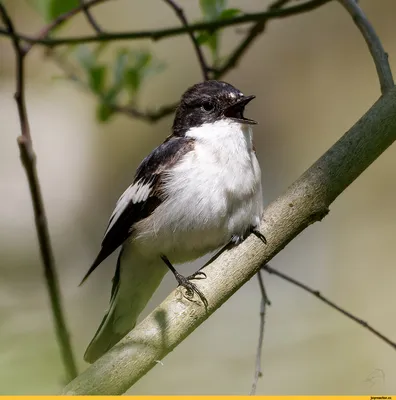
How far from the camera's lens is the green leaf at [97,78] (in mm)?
2984

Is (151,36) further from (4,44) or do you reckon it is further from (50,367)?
(4,44)

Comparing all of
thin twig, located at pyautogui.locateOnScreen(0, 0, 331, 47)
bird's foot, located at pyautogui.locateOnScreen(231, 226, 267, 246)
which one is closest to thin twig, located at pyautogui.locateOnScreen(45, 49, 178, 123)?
thin twig, located at pyautogui.locateOnScreen(0, 0, 331, 47)

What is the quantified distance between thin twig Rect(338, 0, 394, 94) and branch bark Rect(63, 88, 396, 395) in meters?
0.09

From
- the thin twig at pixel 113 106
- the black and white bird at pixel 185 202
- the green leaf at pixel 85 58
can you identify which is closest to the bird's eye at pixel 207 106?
the black and white bird at pixel 185 202

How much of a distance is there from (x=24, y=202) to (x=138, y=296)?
6.81 ft

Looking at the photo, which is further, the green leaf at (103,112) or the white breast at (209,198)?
the green leaf at (103,112)

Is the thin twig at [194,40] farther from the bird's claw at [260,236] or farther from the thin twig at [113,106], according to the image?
the bird's claw at [260,236]

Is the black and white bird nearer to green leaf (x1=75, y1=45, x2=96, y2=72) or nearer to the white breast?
the white breast

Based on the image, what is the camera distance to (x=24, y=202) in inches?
197

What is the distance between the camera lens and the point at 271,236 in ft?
7.63

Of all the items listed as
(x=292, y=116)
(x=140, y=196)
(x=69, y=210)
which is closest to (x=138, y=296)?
(x=140, y=196)

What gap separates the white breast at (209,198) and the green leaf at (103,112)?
477 millimetres

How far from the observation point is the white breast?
2.82 m

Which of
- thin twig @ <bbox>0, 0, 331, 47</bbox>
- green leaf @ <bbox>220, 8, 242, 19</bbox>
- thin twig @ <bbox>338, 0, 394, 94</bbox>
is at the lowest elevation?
thin twig @ <bbox>338, 0, 394, 94</bbox>
